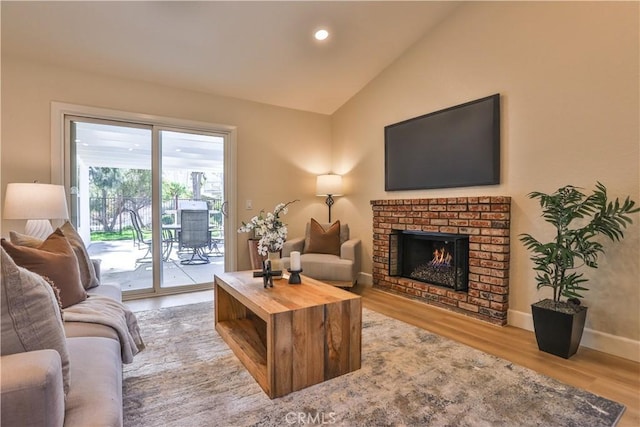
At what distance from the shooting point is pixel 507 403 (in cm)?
169

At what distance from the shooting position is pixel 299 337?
5.90 feet

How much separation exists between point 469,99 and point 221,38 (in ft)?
8.14

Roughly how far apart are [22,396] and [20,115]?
3.48m

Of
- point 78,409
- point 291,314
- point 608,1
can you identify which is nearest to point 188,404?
point 291,314

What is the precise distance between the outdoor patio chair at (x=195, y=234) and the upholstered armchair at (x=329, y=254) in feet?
3.29

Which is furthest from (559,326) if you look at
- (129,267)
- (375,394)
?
(129,267)

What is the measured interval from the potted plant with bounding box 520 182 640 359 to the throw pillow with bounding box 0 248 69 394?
274 cm

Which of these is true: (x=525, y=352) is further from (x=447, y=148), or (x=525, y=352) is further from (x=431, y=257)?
(x=447, y=148)

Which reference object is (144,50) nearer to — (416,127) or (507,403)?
(416,127)

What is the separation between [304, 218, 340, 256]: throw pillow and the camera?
420 cm

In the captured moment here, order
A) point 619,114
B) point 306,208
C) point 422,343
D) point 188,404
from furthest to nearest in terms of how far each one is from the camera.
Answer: point 306,208 → point 422,343 → point 619,114 → point 188,404

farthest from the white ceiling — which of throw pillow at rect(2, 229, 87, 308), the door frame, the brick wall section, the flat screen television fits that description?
throw pillow at rect(2, 229, 87, 308)

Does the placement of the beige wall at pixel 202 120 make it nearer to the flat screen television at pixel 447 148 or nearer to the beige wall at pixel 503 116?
the beige wall at pixel 503 116

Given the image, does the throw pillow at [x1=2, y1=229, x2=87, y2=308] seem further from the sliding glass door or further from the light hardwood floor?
the sliding glass door
